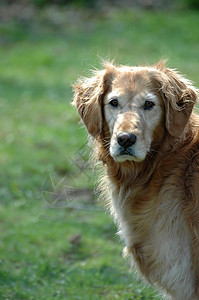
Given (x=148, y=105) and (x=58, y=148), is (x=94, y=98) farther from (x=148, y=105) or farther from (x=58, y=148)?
(x=58, y=148)

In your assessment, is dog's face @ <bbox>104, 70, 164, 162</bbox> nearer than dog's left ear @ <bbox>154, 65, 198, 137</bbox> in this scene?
Yes

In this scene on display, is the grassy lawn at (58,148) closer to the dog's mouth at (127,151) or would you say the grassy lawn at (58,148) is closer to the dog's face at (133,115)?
the dog's face at (133,115)

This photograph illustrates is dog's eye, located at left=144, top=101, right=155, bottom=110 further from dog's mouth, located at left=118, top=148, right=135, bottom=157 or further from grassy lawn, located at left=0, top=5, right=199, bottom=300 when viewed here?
grassy lawn, located at left=0, top=5, right=199, bottom=300

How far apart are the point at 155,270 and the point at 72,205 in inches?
145

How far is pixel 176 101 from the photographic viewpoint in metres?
4.56

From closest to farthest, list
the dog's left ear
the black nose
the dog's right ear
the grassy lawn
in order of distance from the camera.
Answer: the black nose, the dog's left ear, the dog's right ear, the grassy lawn

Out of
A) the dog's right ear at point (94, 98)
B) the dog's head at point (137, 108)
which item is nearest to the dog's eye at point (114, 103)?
the dog's head at point (137, 108)

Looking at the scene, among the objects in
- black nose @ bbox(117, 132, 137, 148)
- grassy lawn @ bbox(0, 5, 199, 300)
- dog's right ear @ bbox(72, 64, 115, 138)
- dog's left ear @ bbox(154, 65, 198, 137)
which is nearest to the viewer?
black nose @ bbox(117, 132, 137, 148)

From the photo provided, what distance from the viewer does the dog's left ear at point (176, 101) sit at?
450 centimetres

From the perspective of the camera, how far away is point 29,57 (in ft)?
49.0

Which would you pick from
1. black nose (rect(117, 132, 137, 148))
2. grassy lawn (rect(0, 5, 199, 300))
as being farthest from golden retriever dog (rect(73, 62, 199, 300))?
grassy lawn (rect(0, 5, 199, 300))

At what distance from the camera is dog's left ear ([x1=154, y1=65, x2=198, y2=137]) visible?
4.50 metres

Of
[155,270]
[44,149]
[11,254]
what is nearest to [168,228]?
[155,270]

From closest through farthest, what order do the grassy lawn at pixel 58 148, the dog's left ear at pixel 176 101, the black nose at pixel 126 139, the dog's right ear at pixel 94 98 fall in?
the black nose at pixel 126 139 < the dog's left ear at pixel 176 101 < the dog's right ear at pixel 94 98 < the grassy lawn at pixel 58 148
